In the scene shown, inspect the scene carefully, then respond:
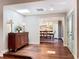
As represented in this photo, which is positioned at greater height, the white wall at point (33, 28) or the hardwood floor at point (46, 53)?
the white wall at point (33, 28)

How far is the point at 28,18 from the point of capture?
9328 mm

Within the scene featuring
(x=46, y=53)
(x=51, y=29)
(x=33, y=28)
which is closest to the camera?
(x=46, y=53)

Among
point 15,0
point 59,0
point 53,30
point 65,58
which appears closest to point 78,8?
point 59,0

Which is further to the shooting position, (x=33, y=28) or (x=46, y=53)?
(x=33, y=28)

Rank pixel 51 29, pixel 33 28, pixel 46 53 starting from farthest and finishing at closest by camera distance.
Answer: pixel 51 29, pixel 33 28, pixel 46 53

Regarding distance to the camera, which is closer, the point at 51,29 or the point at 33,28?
the point at 33,28

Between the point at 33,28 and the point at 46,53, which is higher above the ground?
the point at 33,28

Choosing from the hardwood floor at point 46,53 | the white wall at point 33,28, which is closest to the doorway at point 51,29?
the white wall at point 33,28

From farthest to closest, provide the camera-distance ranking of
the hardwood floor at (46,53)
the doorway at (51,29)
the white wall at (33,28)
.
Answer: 1. the doorway at (51,29)
2. the white wall at (33,28)
3. the hardwood floor at (46,53)

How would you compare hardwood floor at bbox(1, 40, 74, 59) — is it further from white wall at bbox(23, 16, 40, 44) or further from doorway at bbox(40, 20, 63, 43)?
doorway at bbox(40, 20, 63, 43)

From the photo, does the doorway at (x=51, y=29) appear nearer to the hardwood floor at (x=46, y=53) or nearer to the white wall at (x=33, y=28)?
the white wall at (x=33, y=28)

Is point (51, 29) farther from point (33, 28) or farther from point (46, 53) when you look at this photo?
point (46, 53)

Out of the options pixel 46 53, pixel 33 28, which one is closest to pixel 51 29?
pixel 33 28

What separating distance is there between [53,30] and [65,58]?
11.3 meters
